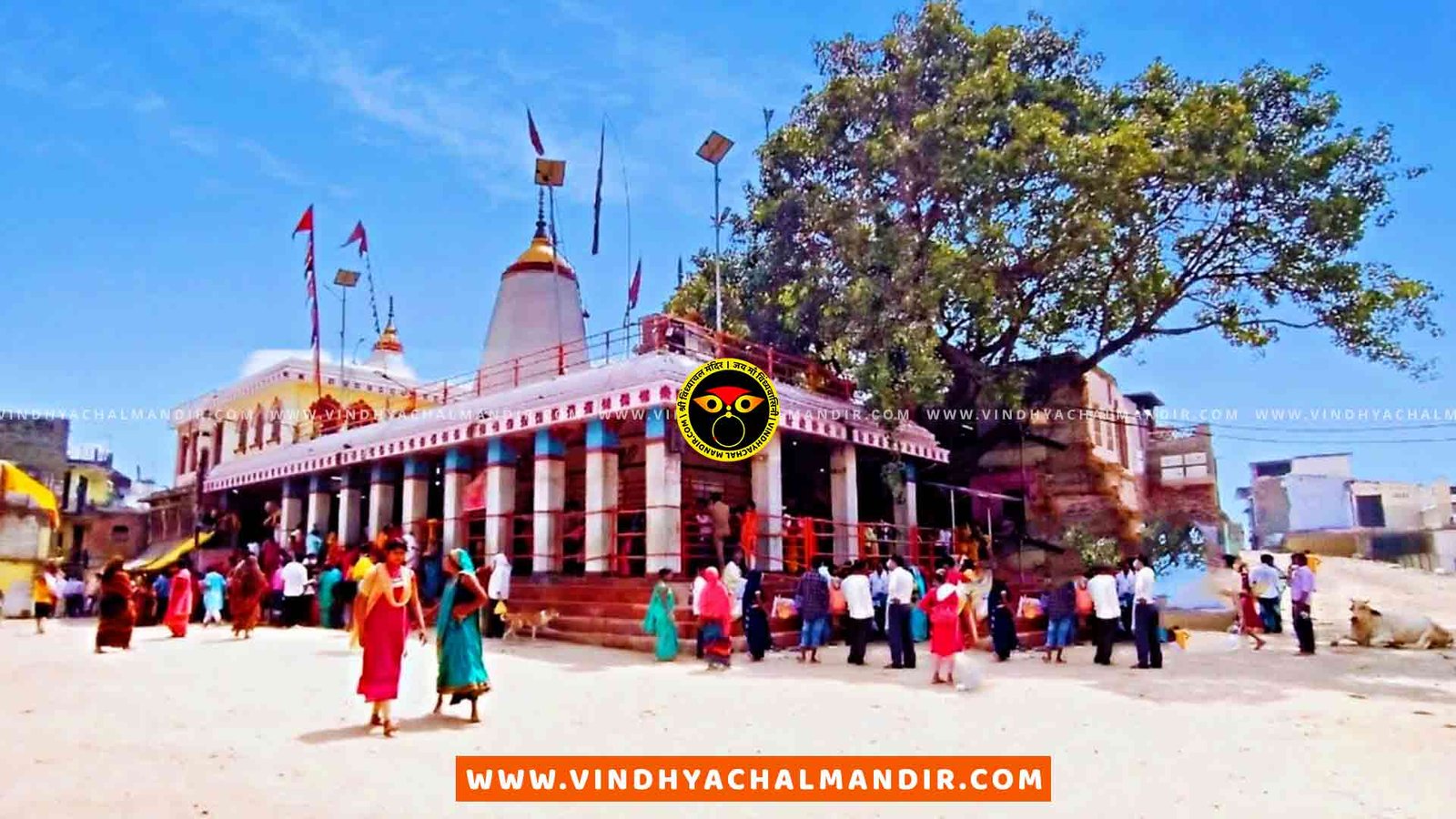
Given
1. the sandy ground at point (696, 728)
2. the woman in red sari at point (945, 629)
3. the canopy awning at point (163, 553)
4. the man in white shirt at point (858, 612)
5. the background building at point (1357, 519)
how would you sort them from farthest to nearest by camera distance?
the background building at point (1357, 519) < the canopy awning at point (163, 553) < the man in white shirt at point (858, 612) < the woman in red sari at point (945, 629) < the sandy ground at point (696, 728)

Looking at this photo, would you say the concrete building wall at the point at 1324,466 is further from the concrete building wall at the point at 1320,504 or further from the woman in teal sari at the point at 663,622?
the woman in teal sari at the point at 663,622

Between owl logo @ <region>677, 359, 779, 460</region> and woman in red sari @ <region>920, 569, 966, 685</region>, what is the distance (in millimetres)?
4824

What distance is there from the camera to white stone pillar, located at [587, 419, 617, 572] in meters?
15.4

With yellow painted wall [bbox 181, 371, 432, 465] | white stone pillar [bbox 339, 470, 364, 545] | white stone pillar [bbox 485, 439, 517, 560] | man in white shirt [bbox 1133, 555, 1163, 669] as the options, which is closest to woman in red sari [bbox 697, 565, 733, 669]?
man in white shirt [bbox 1133, 555, 1163, 669]

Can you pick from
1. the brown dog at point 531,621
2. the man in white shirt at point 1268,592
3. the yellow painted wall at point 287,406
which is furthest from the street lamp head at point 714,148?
the yellow painted wall at point 287,406

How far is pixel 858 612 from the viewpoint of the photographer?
12656 mm

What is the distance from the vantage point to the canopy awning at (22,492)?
2333 cm

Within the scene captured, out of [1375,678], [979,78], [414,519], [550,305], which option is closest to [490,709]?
[1375,678]

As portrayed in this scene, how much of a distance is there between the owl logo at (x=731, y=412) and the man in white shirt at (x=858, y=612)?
2.95 metres

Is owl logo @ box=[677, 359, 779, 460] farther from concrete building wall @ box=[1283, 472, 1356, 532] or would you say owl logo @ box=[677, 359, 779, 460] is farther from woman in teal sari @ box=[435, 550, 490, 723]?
concrete building wall @ box=[1283, 472, 1356, 532]

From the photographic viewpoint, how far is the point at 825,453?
64.1 ft

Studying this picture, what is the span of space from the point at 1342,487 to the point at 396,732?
147 ft

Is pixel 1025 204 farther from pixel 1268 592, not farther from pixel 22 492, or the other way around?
pixel 22 492

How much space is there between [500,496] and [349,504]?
634cm
